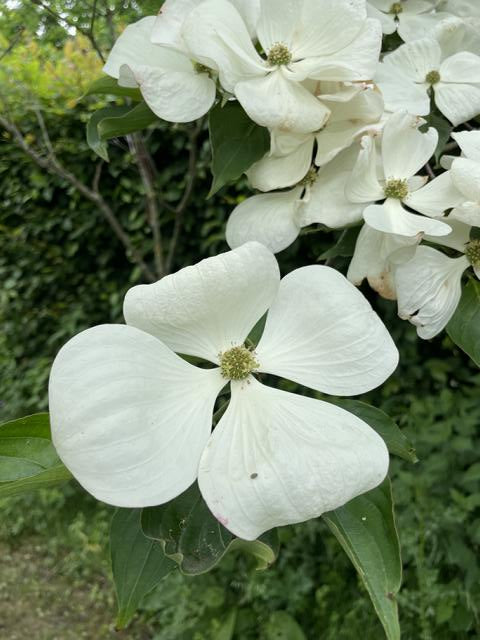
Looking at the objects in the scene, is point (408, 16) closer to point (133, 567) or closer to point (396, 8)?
point (396, 8)

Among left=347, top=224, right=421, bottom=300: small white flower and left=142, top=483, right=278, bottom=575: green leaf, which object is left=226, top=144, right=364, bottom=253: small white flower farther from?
left=142, top=483, right=278, bottom=575: green leaf

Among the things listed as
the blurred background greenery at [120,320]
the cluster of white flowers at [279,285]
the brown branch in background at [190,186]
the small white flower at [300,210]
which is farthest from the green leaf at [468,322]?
the brown branch in background at [190,186]

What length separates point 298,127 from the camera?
0.51 m

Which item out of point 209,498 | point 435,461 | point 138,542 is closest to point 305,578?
point 435,461

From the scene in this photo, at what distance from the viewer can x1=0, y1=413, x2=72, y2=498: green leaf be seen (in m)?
0.46

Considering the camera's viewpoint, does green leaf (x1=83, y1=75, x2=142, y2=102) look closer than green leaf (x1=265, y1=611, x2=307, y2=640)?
Yes

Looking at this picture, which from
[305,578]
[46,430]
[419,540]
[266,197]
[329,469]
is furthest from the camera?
[305,578]

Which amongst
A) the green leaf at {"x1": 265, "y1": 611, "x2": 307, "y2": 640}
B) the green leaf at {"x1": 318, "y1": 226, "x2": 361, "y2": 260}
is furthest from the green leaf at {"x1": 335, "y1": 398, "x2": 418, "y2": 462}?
the green leaf at {"x1": 265, "y1": 611, "x2": 307, "y2": 640}

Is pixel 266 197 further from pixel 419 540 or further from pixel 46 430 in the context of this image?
pixel 419 540

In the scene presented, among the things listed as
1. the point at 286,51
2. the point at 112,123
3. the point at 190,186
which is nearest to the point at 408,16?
the point at 286,51

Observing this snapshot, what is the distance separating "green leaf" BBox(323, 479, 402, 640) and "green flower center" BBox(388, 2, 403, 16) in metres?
0.57

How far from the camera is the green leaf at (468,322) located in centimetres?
55

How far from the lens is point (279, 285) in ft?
1.54

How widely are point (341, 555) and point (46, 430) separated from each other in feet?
4.38
